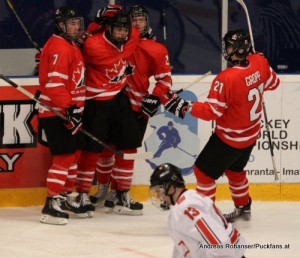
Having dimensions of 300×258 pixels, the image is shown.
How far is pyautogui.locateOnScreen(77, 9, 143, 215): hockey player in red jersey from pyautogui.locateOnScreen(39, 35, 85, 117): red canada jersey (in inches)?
6.6

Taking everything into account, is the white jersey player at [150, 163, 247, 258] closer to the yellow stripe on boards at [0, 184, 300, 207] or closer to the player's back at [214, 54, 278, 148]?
the player's back at [214, 54, 278, 148]

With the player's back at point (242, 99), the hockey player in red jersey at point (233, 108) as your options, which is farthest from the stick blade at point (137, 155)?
the player's back at point (242, 99)

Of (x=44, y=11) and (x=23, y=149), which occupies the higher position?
(x=44, y=11)

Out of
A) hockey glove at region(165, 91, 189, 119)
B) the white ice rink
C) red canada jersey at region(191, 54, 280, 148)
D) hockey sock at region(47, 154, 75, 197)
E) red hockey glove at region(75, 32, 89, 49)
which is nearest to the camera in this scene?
the white ice rink

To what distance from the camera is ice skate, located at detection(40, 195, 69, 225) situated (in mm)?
6309

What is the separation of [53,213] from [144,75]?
1064 mm

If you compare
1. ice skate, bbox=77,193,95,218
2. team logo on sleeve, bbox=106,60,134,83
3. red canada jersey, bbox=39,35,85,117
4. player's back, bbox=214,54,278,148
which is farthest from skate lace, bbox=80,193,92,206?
player's back, bbox=214,54,278,148

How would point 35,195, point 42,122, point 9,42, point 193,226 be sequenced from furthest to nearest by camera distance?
1. point 9,42
2. point 35,195
3. point 42,122
4. point 193,226

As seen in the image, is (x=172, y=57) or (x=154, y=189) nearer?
(x=154, y=189)

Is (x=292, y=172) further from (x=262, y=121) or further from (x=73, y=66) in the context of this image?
(x=73, y=66)

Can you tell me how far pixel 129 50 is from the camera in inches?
254

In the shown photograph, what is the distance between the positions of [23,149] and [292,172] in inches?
71.4

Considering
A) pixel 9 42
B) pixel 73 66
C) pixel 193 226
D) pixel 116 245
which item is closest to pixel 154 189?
pixel 193 226

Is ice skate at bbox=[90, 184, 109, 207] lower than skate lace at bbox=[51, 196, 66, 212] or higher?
lower
